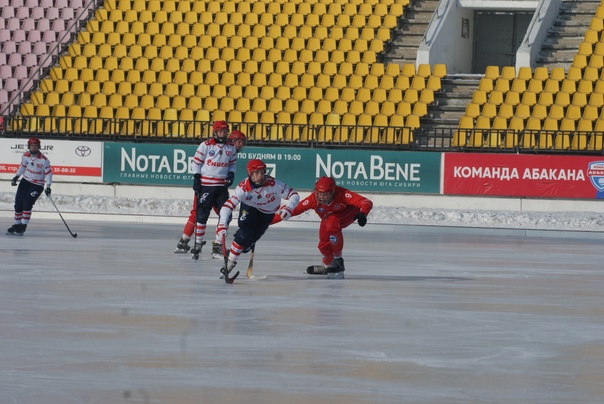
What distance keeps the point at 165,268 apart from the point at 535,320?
625 centimetres

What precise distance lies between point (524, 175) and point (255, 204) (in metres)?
15.2

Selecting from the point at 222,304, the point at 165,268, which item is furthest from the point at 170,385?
the point at 165,268

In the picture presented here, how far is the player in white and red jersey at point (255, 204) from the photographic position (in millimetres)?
15812

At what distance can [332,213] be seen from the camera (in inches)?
646

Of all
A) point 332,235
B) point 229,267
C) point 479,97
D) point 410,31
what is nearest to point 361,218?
point 332,235

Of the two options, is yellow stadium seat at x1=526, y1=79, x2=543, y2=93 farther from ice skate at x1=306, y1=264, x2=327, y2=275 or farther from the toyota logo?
ice skate at x1=306, y1=264, x2=327, y2=275

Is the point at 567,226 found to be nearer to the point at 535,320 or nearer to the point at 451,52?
the point at 451,52

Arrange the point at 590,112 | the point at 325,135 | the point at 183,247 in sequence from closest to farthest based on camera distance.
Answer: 1. the point at 183,247
2. the point at 590,112
3. the point at 325,135

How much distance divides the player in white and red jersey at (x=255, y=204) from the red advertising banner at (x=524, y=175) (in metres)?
14.9

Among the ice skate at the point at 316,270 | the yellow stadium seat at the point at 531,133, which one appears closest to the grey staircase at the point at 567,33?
the yellow stadium seat at the point at 531,133

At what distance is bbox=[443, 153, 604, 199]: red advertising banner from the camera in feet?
98.1

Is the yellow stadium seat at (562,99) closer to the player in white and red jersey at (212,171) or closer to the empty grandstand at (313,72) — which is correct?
the empty grandstand at (313,72)

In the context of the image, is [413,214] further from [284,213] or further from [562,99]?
[284,213]

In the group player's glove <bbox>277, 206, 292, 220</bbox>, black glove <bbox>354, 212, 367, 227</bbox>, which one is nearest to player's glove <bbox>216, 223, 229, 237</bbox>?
player's glove <bbox>277, 206, 292, 220</bbox>
